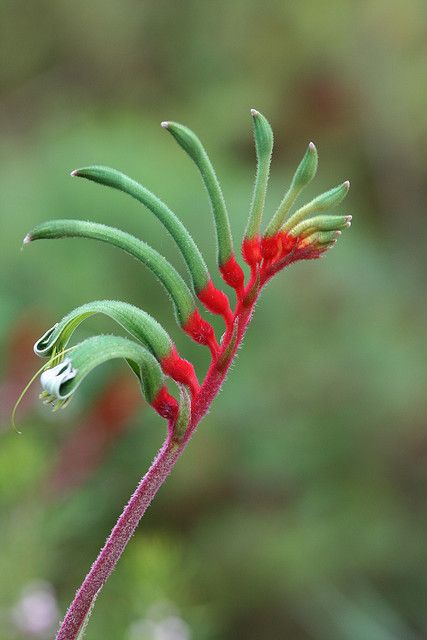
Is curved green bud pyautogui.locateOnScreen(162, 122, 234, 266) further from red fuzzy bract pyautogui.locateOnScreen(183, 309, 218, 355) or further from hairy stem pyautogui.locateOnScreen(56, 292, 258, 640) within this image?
hairy stem pyautogui.locateOnScreen(56, 292, 258, 640)

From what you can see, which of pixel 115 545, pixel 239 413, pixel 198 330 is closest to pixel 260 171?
pixel 198 330

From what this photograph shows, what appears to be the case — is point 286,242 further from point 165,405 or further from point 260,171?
point 165,405

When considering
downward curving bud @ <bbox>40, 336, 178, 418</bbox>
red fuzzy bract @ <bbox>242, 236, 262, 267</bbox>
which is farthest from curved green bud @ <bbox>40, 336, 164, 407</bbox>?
red fuzzy bract @ <bbox>242, 236, 262, 267</bbox>

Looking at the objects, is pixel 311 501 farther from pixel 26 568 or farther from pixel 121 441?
pixel 26 568

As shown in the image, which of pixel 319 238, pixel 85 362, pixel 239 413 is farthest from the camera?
pixel 239 413

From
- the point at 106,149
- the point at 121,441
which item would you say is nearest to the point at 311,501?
the point at 121,441

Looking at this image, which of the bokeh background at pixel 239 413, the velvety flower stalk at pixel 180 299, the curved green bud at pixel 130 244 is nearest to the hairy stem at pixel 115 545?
the velvety flower stalk at pixel 180 299

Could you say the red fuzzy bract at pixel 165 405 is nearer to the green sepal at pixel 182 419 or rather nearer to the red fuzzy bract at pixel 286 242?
the green sepal at pixel 182 419
